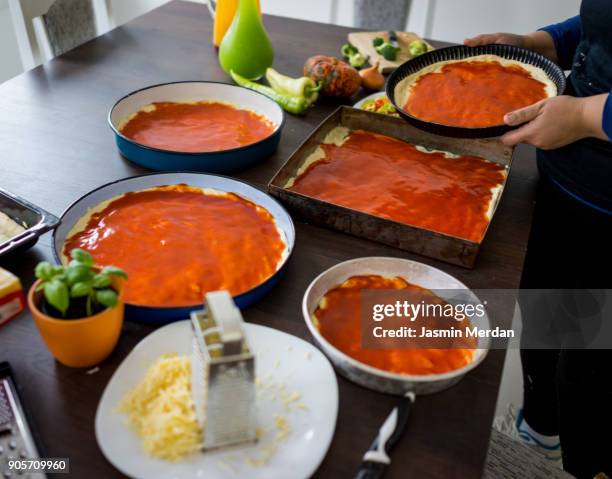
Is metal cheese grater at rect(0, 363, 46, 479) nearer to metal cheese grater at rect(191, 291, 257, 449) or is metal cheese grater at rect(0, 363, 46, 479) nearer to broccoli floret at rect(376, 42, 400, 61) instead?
metal cheese grater at rect(191, 291, 257, 449)

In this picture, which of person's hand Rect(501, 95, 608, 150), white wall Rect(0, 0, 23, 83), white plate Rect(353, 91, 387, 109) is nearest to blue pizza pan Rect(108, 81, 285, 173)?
white plate Rect(353, 91, 387, 109)

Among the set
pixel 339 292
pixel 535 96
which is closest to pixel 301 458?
pixel 339 292

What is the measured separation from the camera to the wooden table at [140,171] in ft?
2.88

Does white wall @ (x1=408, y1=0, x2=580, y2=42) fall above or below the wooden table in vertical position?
below

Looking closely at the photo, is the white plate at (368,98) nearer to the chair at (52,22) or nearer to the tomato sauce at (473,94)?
the tomato sauce at (473,94)

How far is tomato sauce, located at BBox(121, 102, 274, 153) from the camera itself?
5.19 ft

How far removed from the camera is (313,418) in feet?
2.85

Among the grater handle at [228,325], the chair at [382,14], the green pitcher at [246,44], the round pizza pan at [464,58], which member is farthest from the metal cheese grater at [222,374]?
the chair at [382,14]

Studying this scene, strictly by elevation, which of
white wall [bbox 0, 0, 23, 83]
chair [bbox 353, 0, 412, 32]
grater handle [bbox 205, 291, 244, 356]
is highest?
grater handle [bbox 205, 291, 244, 356]

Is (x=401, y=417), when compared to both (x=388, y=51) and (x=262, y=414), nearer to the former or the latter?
(x=262, y=414)

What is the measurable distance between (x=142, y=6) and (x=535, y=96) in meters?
4.05

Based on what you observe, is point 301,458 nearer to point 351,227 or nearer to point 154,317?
point 154,317

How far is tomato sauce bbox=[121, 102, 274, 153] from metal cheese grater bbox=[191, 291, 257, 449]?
2.82ft

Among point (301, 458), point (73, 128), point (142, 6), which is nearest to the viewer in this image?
point (301, 458)
